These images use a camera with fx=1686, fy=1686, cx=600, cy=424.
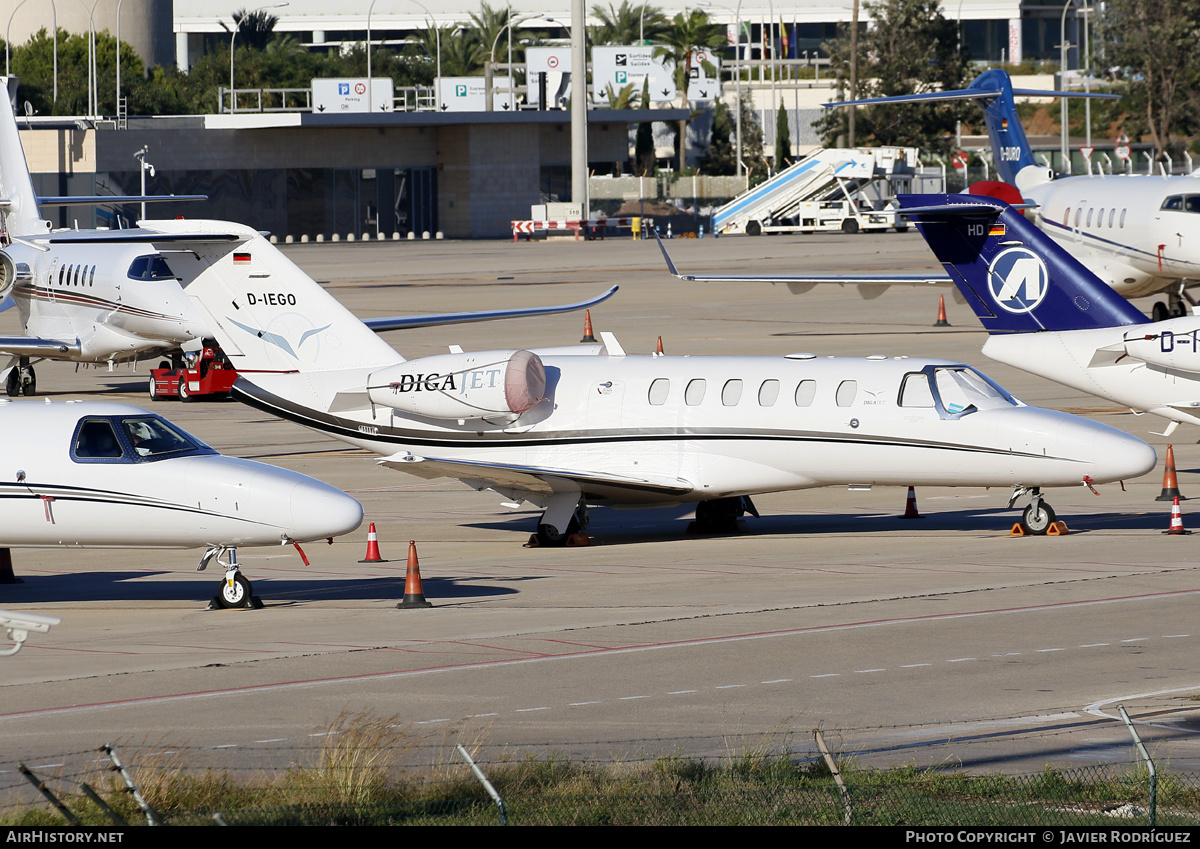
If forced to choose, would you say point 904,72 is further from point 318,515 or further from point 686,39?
point 318,515

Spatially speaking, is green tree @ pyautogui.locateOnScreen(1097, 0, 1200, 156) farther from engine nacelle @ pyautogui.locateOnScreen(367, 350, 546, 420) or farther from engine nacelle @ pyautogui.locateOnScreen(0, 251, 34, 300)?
engine nacelle @ pyautogui.locateOnScreen(367, 350, 546, 420)

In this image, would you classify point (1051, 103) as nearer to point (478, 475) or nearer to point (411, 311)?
point (411, 311)

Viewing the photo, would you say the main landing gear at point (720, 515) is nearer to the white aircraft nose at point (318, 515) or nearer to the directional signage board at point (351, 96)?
the white aircraft nose at point (318, 515)

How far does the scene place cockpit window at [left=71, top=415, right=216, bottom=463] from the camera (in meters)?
19.1

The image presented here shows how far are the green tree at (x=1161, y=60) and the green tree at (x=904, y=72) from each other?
1216cm

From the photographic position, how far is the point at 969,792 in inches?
438

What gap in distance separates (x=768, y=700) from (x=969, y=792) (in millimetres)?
3751

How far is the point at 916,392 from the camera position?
77.7 ft

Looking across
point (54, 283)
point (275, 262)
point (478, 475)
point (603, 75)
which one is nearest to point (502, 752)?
point (478, 475)

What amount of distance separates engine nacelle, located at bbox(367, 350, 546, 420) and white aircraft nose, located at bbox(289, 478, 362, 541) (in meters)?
6.23

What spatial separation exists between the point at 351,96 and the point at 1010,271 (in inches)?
3039

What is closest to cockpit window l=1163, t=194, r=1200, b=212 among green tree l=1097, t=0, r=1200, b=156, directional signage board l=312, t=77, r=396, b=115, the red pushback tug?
the red pushback tug

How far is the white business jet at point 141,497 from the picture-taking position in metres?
18.6

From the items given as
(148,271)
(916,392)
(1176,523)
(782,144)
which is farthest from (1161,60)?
(916,392)
